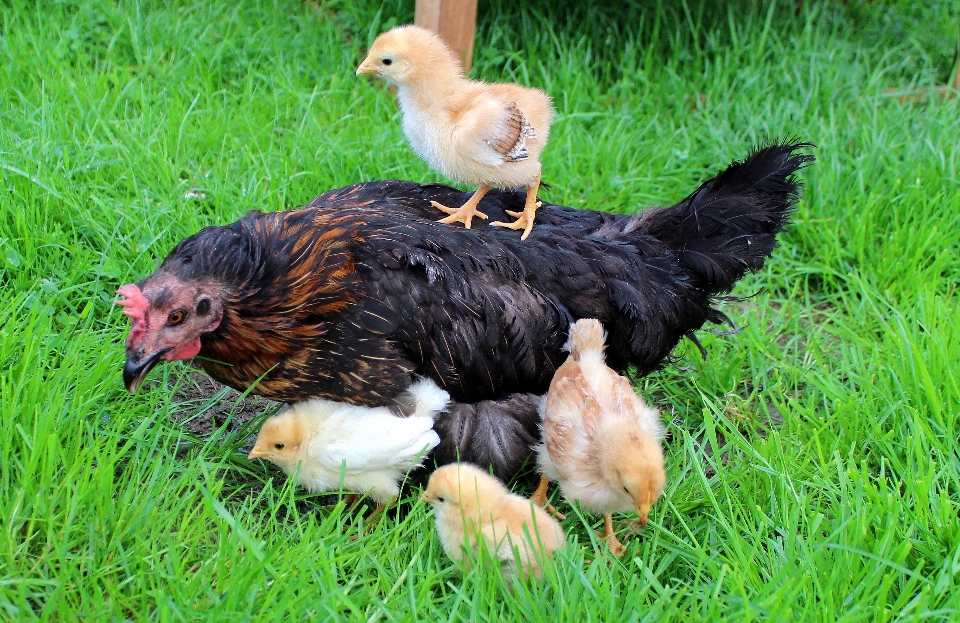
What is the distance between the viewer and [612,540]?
274cm

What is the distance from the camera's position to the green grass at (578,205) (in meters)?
2.33

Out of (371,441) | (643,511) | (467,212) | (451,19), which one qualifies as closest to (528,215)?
(467,212)

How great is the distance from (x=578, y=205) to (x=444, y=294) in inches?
70.2

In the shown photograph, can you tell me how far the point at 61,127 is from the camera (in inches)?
162

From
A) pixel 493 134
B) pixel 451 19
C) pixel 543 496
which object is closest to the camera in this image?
pixel 493 134

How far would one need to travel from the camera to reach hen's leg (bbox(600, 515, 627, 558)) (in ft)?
8.86

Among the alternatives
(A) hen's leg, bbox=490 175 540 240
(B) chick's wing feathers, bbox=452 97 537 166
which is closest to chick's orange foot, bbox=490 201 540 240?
(A) hen's leg, bbox=490 175 540 240

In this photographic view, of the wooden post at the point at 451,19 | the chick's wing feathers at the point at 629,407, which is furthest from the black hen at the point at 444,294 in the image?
the wooden post at the point at 451,19

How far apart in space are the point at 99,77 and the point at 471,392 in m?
3.12

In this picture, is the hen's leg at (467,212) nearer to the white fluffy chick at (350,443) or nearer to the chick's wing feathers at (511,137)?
the chick's wing feathers at (511,137)

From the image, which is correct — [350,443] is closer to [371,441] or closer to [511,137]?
[371,441]

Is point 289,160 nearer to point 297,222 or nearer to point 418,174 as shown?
point 418,174

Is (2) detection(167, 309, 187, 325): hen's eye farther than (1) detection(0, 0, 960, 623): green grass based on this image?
Yes

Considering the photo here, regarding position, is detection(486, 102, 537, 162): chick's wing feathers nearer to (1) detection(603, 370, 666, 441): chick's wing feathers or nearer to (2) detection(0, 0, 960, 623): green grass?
(1) detection(603, 370, 666, 441): chick's wing feathers
